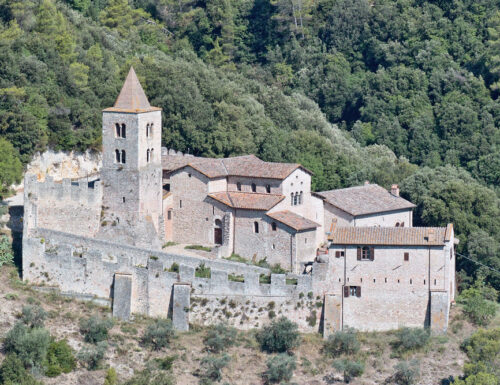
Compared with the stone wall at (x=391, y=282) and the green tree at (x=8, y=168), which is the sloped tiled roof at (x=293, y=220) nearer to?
the stone wall at (x=391, y=282)

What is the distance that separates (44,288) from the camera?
66.9 meters

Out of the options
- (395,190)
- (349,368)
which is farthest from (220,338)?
(395,190)

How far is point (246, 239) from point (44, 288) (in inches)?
382

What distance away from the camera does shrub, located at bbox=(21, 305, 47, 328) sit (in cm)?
Answer: 6425

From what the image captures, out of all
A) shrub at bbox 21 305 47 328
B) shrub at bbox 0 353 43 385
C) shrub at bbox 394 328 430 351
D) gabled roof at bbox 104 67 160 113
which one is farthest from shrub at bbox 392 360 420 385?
gabled roof at bbox 104 67 160 113

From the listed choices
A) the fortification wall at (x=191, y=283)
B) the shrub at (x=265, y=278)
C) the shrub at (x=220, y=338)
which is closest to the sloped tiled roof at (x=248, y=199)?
the fortification wall at (x=191, y=283)

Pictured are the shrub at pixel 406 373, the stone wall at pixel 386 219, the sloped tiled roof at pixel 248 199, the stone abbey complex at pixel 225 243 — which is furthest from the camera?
the stone wall at pixel 386 219

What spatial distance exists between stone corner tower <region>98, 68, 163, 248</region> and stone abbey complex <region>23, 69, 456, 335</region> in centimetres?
5

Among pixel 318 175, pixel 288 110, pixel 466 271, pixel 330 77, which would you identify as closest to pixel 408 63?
pixel 330 77

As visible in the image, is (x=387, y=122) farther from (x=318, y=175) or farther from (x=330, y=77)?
(x=318, y=175)

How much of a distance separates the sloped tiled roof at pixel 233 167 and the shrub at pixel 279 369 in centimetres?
996

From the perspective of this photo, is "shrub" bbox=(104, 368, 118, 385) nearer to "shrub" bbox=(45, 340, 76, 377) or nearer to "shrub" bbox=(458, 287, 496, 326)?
"shrub" bbox=(45, 340, 76, 377)

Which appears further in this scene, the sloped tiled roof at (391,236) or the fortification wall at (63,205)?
the fortification wall at (63,205)

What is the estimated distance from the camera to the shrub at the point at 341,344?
6481 cm
